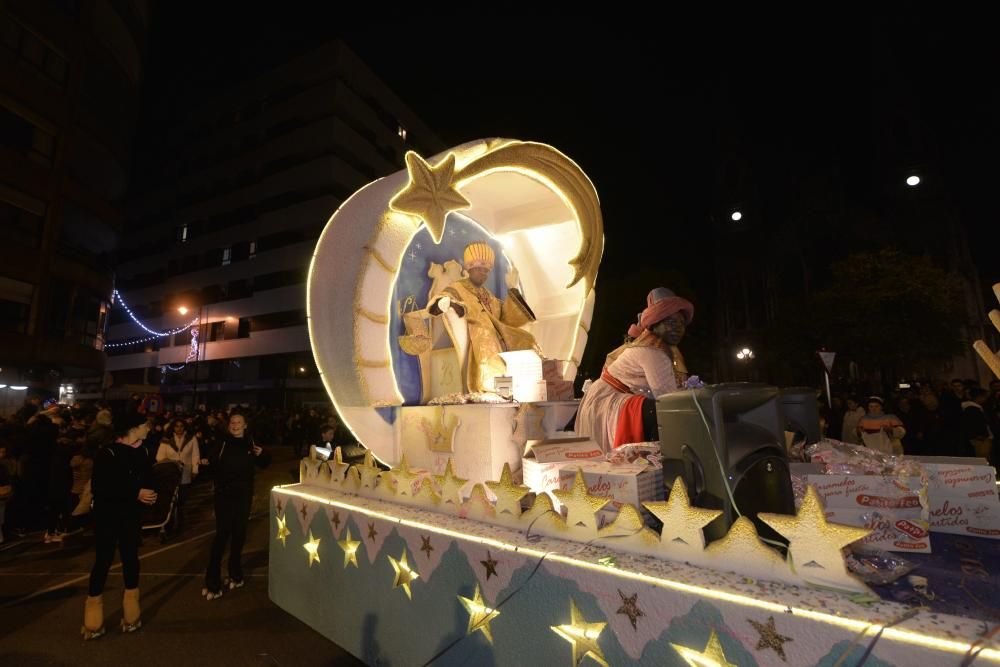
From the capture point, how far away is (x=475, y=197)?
605cm

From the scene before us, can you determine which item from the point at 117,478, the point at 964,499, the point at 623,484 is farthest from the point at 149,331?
the point at 964,499

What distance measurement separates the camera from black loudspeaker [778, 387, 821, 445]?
3.24 m

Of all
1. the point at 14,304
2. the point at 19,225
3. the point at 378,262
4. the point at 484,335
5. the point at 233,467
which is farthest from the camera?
the point at 19,225

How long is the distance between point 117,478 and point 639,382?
452 centimetres

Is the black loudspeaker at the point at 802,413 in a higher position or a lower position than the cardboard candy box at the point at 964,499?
higher

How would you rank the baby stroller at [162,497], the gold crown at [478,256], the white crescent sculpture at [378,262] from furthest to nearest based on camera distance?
the baby stroller at [162,497], the gold crown at [478,256], the white crescent sculpture at [378,262]

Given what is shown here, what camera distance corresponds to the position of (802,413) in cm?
326

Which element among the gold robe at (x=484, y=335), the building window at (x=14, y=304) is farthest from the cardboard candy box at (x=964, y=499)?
the building window at (x=14, y=304)

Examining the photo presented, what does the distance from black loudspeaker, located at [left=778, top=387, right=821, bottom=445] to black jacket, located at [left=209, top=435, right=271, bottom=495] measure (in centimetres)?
493

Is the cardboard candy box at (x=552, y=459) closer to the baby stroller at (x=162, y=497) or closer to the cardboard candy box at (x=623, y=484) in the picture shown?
the cardboard candy box at (x=623, y=484)

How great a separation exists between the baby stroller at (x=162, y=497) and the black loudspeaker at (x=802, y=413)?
734 cm

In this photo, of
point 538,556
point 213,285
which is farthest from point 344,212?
point 213,285

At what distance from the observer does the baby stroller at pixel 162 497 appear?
20.6 ft

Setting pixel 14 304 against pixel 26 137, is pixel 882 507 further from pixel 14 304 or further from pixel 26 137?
pixel 26 137
